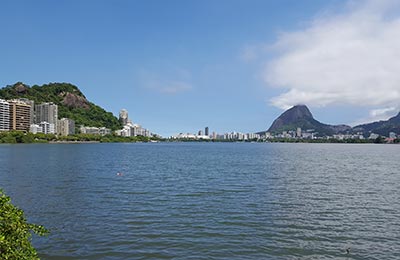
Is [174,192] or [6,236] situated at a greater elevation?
[6,236]

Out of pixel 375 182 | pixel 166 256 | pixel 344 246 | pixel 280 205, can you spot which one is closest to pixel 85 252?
pixel 166 256

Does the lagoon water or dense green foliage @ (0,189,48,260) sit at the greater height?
dense green foliage @ (0,189,48,260)

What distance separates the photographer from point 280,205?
2464 centimetres

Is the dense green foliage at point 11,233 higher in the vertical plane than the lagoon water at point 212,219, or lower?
higher

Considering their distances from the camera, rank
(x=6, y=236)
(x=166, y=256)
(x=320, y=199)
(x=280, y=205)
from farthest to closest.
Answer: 1. (x=320, y=199)
2. (x=280, y=205)
3. (x=166, y=256)
4. (x=6, y=236)

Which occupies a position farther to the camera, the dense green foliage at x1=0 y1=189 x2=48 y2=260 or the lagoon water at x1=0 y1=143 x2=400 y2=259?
the lagoon water at x1=0 y1=143 x2=400 y2=259

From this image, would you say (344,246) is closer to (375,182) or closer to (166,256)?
(166,256)

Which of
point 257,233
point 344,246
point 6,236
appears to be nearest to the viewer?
point 6,236

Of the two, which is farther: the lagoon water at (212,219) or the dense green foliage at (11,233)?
the lagoon water at (212,219)

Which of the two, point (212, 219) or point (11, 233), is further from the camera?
point (212, 219)

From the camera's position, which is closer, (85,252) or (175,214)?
(85,252)

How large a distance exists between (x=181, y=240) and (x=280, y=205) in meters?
11.0

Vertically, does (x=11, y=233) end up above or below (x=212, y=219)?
above

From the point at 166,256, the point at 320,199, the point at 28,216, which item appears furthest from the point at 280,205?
the point at 28,216
